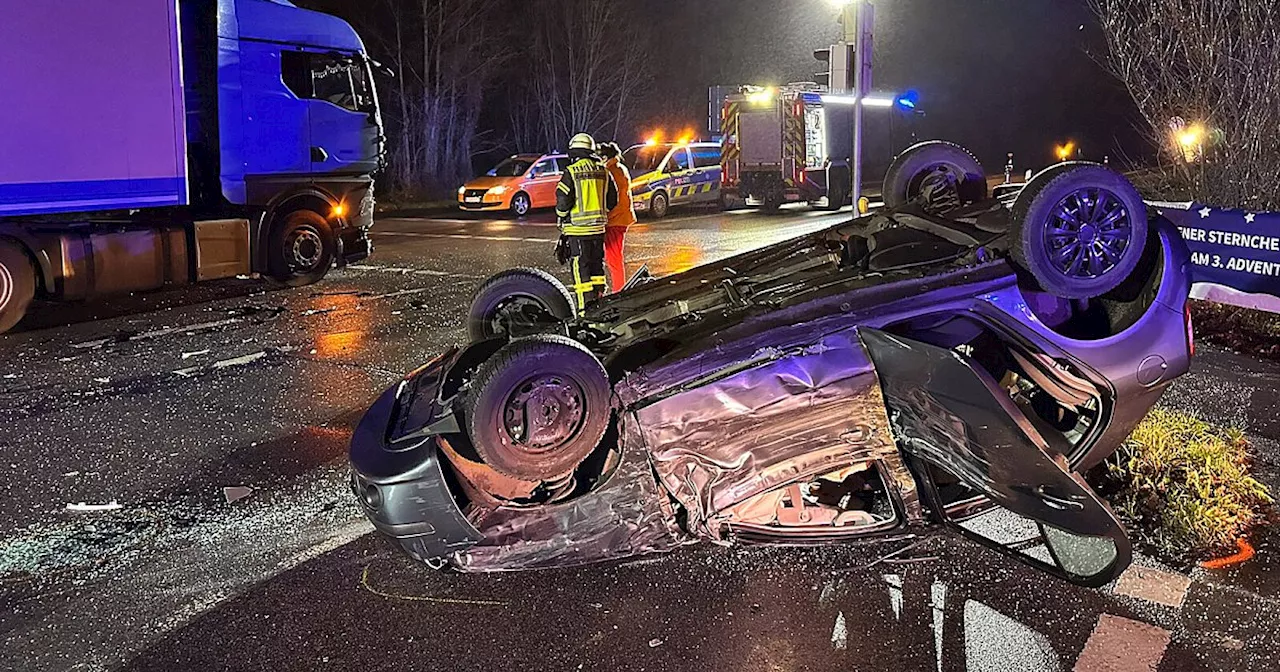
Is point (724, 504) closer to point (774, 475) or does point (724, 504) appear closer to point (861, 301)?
point (774, 475)

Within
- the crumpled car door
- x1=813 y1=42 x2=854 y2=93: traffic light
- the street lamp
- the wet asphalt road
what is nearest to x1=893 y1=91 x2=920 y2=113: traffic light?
x1=813 y1=42 x2=854 y2=93: traffic light

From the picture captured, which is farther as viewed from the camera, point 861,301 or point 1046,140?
point 1046,140

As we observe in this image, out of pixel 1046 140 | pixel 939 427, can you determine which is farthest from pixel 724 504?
pixel 1046 140

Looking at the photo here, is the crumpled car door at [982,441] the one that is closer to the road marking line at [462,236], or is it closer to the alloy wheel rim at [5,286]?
the alloy wheel rim at [5,286]

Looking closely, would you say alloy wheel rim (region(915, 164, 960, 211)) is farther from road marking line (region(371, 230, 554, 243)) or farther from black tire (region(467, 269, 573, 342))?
road marking line (region(371, 230, 554, 243))

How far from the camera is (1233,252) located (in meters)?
7.79

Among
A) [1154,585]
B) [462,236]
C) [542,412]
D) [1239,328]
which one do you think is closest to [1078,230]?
[1154,585]

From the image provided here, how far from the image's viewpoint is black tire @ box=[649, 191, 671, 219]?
2075cm

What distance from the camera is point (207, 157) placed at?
1116 centimetres

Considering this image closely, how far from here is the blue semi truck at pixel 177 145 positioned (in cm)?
918

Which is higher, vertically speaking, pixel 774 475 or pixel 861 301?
pixel 861 301

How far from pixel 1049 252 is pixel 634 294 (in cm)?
194

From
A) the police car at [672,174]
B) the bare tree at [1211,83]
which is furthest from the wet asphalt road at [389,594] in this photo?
the police car at [672,174]

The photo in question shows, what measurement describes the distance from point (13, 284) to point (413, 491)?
747 centimetres
